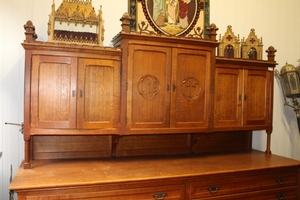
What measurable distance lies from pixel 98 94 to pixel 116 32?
0.83 metres

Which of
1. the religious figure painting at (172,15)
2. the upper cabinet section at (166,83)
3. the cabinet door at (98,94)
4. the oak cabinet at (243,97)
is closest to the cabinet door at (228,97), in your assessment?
the oak cabinet at (243,97)

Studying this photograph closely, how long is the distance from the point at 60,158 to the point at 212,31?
1851mm

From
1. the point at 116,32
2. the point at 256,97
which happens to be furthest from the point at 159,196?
the point at 116,32

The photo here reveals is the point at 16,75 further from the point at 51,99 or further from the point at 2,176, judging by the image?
the point at 2,176

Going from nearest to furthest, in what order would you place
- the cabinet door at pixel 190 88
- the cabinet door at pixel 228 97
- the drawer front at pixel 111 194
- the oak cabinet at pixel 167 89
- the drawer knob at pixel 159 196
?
the drawer front at pixel 111 194 → the drawer knob at pixel 159 196 → the oak cabinet at pixel 167 89 → the cabinet door at pixel 190 88 → the cabinet door at pixel 228 97

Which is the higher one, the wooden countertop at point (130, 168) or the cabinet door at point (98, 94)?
→ the cabinet door at point (98, 94)

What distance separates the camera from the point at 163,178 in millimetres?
2150

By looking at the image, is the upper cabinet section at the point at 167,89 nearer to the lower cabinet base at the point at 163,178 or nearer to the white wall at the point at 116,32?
Result: the lower cabinet base at the point at 163,178

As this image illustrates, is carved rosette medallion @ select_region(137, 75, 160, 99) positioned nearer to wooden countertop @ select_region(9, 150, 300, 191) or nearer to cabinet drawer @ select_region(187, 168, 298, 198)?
wooden countertop @ select_region(9, 150, 300, 191)

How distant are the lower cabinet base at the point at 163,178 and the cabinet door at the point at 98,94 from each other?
39 centimetres

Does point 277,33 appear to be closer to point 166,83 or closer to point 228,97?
point 228,97

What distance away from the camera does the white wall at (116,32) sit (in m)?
2.55

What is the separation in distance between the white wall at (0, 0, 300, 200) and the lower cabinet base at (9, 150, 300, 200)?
0.42 meters

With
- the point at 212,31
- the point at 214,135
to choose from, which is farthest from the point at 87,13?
the point at 214,135
